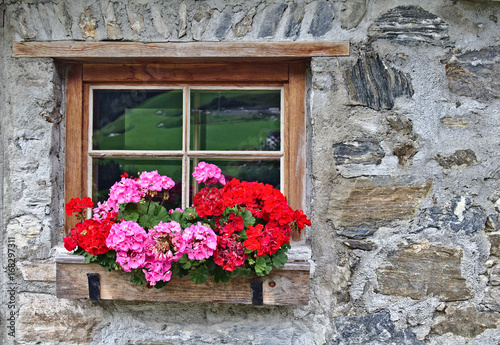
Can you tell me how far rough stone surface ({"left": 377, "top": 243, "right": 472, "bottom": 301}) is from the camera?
61.1 inches

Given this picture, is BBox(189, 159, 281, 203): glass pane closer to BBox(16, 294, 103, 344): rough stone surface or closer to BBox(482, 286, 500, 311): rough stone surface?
BBox(16, 294, 103, 344): rough stone surface

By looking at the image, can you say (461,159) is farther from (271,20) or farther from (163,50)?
(163,50)

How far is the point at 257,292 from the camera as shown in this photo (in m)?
1.54

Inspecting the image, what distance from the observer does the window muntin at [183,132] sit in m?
1.78

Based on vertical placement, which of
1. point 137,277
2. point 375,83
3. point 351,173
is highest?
point 375,83

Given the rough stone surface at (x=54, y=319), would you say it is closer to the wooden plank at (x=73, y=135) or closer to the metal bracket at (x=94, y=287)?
the metal bracket at (x=94, y=287)

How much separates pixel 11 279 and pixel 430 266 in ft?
6.16

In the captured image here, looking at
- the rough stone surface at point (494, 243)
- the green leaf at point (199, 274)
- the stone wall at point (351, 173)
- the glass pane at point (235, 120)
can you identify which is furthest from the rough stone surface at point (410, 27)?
the green leaf at point (199, 274)

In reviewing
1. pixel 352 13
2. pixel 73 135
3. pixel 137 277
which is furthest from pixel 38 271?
pixel 352 13

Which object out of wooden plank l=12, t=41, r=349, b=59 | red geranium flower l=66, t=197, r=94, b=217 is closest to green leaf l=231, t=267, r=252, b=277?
red geranium flower l=66, t=197, r=94, b=217

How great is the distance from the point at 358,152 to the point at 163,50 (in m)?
0.97

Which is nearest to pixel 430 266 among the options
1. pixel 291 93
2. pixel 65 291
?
pixel 291 93

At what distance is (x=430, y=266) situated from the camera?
156cm

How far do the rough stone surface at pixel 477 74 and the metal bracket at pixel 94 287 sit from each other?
5.65 feet
